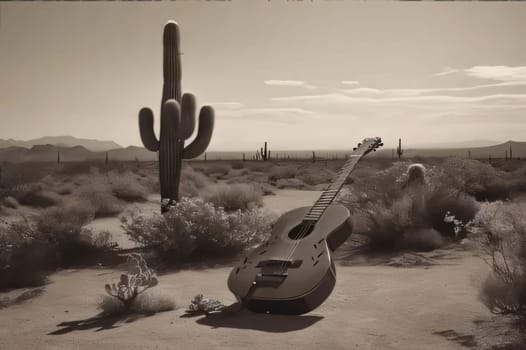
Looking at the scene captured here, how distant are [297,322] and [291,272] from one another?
0.52 meters

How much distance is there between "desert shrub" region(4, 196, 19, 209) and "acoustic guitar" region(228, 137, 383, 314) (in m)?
13.1

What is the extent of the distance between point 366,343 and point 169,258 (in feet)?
16.3

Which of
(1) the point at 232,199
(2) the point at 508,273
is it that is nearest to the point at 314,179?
(1) the point at 232,199

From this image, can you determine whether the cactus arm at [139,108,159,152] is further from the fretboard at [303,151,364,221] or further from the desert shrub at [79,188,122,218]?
the fretboard at [303,151,364,221]

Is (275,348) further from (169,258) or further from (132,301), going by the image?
(169,258)

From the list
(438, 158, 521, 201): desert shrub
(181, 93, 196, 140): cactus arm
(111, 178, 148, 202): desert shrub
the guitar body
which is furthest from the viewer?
(111, 178, 148, 202): desert shrub

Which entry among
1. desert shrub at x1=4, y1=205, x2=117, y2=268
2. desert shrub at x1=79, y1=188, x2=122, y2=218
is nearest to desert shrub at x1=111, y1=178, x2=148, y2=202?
desert shrub at x1=79, y1=188, x2=122, y2=218

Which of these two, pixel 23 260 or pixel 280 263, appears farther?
pixel 23 260

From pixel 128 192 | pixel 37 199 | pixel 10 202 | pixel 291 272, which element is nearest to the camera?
pixel 291 272

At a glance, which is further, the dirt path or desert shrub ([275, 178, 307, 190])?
desert shrub ([275, 178, 307, 190])

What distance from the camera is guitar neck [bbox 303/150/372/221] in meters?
6.98

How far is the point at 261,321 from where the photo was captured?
19.3ft

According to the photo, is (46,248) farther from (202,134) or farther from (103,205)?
(103,205)

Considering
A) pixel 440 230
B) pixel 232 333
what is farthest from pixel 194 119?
pixel 232 333
